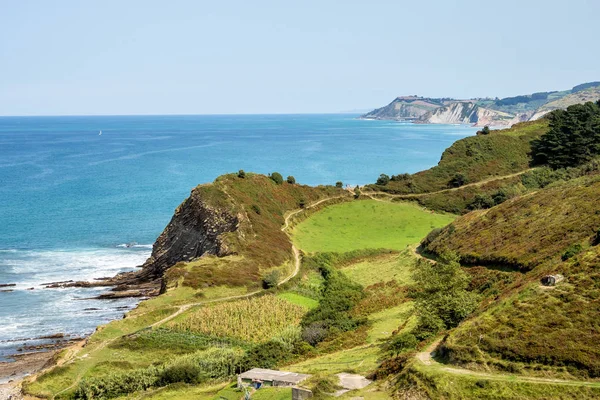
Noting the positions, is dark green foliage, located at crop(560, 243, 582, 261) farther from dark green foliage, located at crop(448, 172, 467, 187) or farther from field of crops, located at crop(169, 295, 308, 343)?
dark green foliage, located at crop(448, 172, 467, 187)

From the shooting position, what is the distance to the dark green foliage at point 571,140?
103 metres

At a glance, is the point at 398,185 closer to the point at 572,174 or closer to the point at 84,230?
the point at 572,174

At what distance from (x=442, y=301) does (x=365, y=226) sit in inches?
2081

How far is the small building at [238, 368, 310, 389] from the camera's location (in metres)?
34.4

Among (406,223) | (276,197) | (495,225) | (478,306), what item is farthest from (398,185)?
(478,306)

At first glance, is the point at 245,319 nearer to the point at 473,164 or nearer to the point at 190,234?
the point at 190,234

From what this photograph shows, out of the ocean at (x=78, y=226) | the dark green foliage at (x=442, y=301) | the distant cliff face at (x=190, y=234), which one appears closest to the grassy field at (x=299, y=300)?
the distant cliff face at (x=190, y=234)

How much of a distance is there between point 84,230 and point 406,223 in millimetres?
55375

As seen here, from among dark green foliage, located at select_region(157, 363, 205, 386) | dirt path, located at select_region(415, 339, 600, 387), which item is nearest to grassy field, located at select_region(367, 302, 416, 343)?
dirt path, located at select_region(415, 339, 600, 387)

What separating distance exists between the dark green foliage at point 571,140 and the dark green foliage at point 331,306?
48.9m

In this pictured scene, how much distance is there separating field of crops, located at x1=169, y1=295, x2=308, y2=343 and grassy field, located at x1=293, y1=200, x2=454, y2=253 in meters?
22.4

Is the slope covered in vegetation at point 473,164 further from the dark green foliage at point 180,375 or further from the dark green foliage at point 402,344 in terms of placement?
the dark green foliage at point 180,375

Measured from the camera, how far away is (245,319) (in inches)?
2157

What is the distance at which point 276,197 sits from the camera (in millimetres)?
95188
